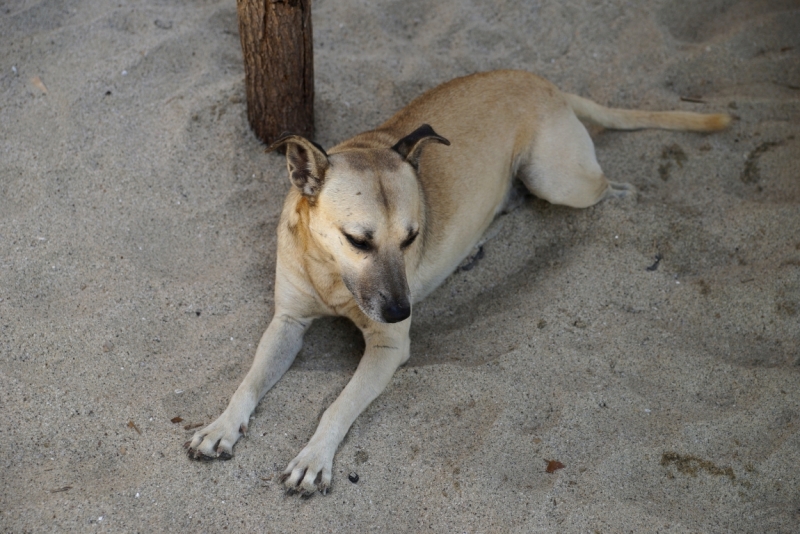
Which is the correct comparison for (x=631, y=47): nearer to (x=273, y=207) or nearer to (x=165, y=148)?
(x=273, y=207)

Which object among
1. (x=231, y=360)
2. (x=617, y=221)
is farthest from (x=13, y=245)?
(x=617, y=221)

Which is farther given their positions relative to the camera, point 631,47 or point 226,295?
point 631,47

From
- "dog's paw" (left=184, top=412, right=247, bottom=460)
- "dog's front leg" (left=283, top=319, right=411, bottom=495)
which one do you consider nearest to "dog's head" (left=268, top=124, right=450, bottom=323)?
"dog's front leg" (left=283, top=319, right=411, bottom=495)

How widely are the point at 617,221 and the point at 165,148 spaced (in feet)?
8.91

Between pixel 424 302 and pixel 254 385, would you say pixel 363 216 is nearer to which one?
pixel 254 385

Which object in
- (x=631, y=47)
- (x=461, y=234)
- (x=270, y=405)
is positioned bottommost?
(x=270, y=405)

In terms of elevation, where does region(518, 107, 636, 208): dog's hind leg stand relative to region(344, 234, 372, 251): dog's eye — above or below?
below

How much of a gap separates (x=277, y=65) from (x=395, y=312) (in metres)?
1.84

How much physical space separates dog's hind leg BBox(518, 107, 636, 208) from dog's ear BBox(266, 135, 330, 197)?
1.62 meters

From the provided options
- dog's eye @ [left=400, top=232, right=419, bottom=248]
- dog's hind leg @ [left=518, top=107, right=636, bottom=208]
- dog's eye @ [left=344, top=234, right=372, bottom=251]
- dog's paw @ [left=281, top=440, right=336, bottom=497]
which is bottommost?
dog's paw @ [left=281, top=440, right=336, bottom=497]

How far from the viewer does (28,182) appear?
398 cm

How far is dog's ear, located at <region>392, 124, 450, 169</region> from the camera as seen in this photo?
3248 mm

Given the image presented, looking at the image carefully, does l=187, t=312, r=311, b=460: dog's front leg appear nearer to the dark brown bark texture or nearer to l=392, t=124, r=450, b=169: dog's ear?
l=392, t=124, r=450, b=169: dog's ear

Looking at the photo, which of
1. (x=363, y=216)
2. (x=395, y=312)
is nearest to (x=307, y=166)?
(x=363, y=216)
